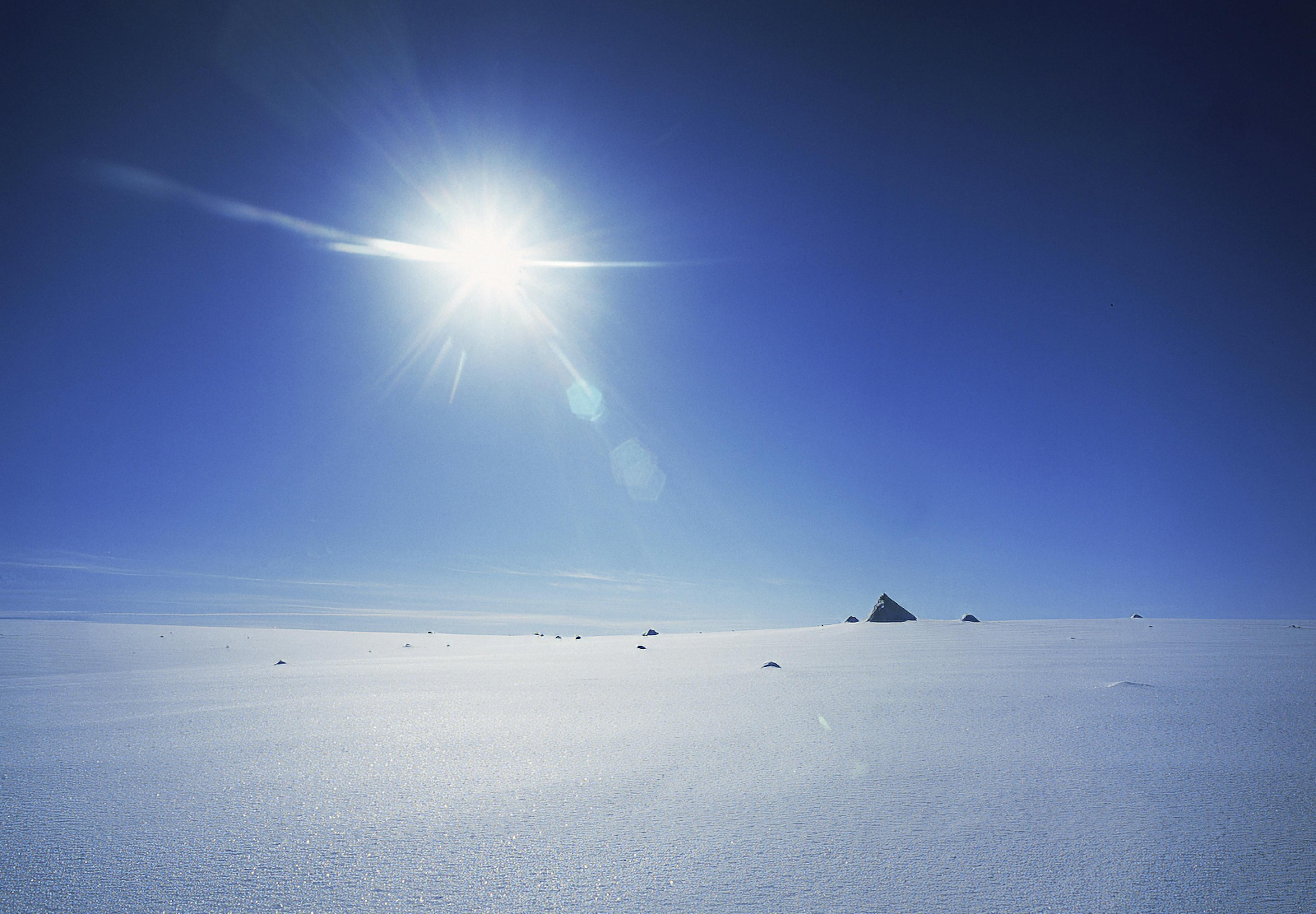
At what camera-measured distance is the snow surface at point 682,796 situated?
6.07 ft

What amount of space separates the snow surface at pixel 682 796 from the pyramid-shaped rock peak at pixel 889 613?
937 cm

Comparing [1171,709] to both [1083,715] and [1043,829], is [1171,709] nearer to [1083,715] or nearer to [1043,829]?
[1083,715]

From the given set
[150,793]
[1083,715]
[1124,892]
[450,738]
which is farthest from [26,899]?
[1083,715]

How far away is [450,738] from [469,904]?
81.2 inches

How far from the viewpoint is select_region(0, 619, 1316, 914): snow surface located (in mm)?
1849

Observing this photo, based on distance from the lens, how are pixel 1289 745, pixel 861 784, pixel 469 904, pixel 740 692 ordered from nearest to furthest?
pixel 469 904, pixel 861 784, pixel 1289 745, pixel 740 692

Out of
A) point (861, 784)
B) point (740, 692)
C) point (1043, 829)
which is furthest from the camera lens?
point (740, 692)

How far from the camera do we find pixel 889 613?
49.3 feet

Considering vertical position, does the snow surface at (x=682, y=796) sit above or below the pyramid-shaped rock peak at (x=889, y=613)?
below

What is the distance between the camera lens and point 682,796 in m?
2.61

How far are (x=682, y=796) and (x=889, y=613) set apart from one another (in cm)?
1374

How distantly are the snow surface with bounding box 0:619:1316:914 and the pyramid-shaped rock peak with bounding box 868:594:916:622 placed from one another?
9.37 meters

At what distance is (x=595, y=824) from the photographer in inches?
91.1

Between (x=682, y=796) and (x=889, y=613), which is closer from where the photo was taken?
(x=682, y=796)
